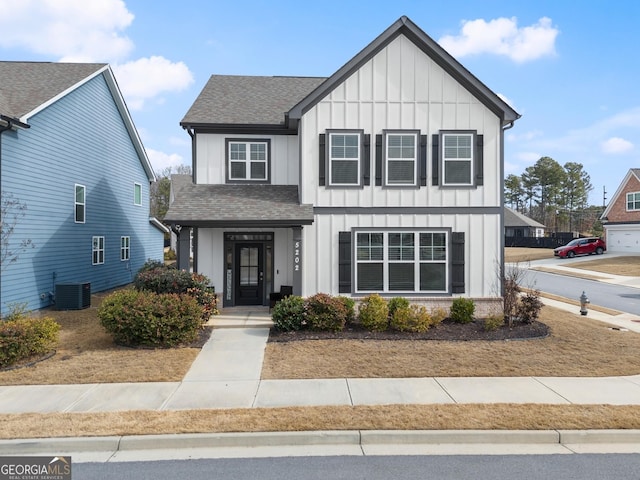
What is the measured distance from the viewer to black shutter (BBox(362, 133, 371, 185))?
1267cm

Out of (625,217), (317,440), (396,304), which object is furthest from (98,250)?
(625,217)

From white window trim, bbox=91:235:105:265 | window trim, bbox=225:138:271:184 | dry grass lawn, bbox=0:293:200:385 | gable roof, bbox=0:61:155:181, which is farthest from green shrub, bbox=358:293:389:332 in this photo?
white window trim, bbox=91:235:105:265

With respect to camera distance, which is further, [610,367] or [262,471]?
[610,367]

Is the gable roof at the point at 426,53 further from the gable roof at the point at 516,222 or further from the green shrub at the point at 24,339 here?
the gable roof at the point at 516,222

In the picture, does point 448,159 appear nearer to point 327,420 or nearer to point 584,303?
point 584,303

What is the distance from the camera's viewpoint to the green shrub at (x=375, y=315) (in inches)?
437

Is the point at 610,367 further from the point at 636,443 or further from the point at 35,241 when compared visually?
the point at 35,241

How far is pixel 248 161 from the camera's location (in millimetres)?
14328

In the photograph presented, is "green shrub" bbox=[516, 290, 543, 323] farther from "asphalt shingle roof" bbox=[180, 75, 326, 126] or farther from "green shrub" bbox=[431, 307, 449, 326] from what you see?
"asphalt shingle roof" bbox=[180, 75, 326, 126]

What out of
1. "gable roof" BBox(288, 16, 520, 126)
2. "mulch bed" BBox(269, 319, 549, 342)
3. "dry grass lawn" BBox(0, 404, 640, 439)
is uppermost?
"gable roof" BBox(288, 16, 520, 126)

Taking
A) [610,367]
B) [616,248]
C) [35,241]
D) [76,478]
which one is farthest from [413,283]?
[616,248]

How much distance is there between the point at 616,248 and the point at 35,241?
44.9 metres

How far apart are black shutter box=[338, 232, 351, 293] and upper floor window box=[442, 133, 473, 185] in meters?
3.63

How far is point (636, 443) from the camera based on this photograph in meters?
5.63
